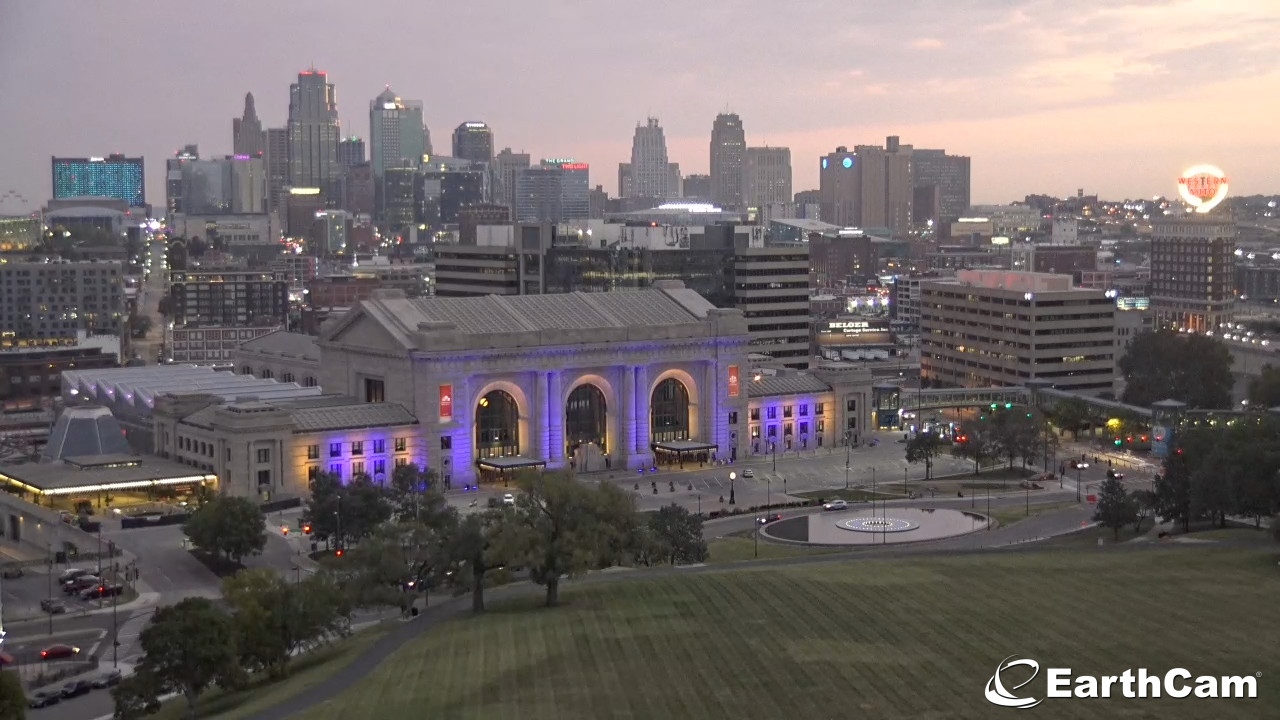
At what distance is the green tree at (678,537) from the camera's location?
333 ft

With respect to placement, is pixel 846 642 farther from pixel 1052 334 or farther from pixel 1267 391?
pixel 1052 334

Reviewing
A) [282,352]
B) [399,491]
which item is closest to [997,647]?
[399,491]

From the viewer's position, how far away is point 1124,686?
235ft

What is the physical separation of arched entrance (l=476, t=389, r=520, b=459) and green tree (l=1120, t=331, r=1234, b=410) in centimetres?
6130

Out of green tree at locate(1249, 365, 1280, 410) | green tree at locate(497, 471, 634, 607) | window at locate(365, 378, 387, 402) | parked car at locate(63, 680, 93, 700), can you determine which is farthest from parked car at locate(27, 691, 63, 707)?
green tree at locate(1249, 365, 1280, 410)

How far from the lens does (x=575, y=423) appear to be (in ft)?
471

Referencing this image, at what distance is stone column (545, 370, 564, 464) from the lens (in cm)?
14038

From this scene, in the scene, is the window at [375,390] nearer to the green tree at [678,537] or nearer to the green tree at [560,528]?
the green tree at [678,537]

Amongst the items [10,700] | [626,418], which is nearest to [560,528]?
[10,700]

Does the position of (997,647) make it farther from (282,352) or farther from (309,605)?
(282,352)

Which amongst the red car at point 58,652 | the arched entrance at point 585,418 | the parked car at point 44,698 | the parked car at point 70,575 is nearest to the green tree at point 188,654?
the parked car at point 44,698

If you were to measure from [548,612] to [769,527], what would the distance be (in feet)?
Result: 102

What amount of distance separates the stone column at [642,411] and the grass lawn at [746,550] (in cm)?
3264

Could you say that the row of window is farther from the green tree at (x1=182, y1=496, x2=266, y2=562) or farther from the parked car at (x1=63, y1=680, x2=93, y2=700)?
the parked car at (x1=63, y1=680, x2=93, y2=700)
